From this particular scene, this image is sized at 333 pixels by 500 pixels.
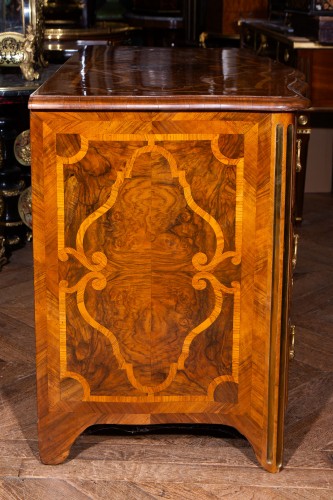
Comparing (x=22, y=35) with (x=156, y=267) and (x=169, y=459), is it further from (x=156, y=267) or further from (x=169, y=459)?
(x=169, y=459)

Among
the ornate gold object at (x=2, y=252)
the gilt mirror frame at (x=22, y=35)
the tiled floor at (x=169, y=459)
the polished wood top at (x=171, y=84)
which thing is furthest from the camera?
the ornate gold object at (x=2, y=252)

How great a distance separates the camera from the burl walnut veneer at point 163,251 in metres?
2.14

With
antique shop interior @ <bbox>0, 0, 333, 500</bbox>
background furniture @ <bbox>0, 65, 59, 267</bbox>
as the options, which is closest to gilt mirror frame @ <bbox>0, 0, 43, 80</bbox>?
background furniture @ <bbox>0, 65, 59, 267</bbox>

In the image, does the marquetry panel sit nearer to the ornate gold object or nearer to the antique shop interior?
the antique shop interior

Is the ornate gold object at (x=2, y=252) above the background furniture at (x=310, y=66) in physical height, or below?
below

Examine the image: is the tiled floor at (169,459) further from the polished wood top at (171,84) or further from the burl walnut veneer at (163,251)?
the polished wood top at (171,84)

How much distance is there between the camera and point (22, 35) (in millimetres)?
4023

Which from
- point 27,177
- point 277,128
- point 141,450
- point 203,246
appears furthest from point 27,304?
point 277,128

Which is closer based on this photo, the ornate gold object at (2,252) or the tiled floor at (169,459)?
the tiled floor at (169,459)

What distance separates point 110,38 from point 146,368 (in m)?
3.83

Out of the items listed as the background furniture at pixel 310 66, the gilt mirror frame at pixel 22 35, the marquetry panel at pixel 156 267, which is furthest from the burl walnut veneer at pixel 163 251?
the background furniture at pixel 310 66

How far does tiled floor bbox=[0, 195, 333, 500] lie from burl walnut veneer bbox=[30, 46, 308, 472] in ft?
0.27

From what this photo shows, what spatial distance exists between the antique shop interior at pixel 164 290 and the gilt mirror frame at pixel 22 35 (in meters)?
1.36

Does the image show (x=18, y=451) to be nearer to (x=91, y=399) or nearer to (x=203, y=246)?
(x=91, y=399)
